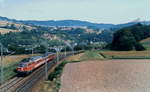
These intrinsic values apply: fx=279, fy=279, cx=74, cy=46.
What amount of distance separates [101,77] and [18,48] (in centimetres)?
8461

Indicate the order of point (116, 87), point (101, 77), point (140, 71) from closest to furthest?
point (116, 87) → point (101, 77) → point (140, 71)

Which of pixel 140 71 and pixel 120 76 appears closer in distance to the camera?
pixel 120 76

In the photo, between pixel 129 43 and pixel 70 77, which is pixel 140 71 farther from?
pixel 129 43

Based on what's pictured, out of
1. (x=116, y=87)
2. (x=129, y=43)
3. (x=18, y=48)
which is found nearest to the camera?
(x=116, y=87)

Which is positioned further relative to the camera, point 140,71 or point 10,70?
point 10,70

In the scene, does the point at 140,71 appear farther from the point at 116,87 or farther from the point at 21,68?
the point at 21,68

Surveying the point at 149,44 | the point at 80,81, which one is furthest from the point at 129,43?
the point at 80,81

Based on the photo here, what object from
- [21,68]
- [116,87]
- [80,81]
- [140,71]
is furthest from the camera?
[21,68]

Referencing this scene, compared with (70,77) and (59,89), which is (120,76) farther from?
(59,89)

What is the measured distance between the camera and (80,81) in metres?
40.9

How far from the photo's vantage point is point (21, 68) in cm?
5228

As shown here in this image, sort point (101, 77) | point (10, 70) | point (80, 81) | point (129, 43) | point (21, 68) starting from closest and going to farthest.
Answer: point (80, 81), point (101, 77), point (21, 68), point (10, 70), point (129, 43)

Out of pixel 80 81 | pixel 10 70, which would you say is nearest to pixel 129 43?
pixel 10 70

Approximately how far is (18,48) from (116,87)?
9274 cm
